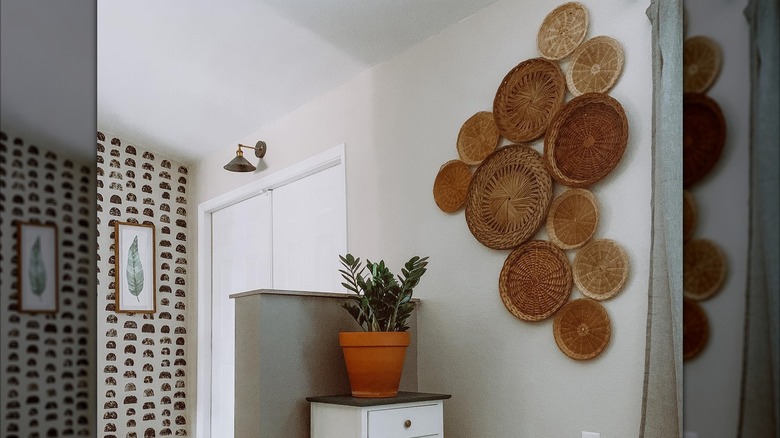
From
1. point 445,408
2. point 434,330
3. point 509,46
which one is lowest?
point 445,408

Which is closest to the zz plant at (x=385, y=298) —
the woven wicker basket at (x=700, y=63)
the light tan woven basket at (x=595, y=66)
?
the light tan woven basket at (x=595, y=66)

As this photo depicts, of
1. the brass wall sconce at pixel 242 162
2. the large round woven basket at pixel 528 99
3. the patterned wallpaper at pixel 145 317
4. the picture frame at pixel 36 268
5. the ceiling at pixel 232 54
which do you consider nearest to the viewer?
the picture frame at pixel 36 268

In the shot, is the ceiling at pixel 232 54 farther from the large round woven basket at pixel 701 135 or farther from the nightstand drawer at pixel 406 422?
the large round woven basket at pixel 701 135

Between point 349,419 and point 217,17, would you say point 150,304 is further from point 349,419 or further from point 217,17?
point 349,419

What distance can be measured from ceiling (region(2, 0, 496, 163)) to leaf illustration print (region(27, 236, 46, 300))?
2.85 metres

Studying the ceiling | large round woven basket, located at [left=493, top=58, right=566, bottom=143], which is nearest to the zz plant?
large round woven basket, located at [left=493, top=58, right=566, bottom=143]

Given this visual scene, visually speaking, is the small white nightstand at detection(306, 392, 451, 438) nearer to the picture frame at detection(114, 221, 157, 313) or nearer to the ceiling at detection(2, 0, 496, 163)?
the ceiling at detection(2, 0, 496, 163)

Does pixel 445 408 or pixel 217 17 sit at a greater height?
pixel 217 17

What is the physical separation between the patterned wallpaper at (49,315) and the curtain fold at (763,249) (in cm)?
15

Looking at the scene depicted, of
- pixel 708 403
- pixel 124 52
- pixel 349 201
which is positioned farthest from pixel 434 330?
pixel 708 403

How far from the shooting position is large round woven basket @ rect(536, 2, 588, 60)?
96.0 inches

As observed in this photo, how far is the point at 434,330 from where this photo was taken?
116 inches

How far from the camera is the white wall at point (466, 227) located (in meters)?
2.23

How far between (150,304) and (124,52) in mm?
2096
